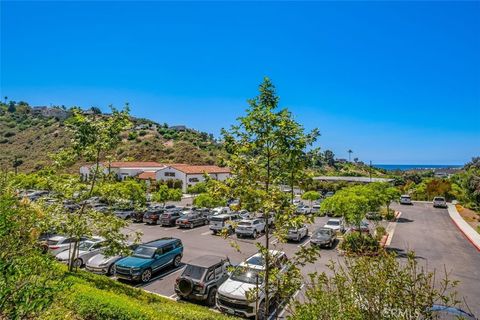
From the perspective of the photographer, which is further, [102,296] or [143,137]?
[143,137]

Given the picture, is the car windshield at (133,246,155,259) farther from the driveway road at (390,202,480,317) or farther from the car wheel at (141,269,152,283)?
the driveway road at (390,202,480,317)

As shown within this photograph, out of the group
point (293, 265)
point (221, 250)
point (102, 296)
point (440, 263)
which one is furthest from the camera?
point (221, 250)

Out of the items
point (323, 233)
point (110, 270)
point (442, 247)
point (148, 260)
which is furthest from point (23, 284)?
point (442, 247)

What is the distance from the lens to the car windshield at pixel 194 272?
12.4 m

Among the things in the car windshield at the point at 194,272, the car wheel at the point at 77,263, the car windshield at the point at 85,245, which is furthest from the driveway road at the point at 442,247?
the car windshield at the point at 85,245

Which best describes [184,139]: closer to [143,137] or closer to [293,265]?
[143,137]

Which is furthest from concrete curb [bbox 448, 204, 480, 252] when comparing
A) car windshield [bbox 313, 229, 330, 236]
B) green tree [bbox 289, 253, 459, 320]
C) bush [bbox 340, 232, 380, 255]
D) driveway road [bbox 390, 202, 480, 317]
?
green tree [bbox 289, 253, 459, 320]

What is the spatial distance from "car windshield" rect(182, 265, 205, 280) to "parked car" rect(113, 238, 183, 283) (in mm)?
3019

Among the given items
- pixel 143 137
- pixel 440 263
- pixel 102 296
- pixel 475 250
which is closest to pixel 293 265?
pixel 102 296

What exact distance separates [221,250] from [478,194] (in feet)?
95.1

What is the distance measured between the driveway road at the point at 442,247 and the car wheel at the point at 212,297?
8.09m

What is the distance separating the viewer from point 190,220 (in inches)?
1166

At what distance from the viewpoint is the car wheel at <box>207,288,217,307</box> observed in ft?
39.9

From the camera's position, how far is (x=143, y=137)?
357 ft
